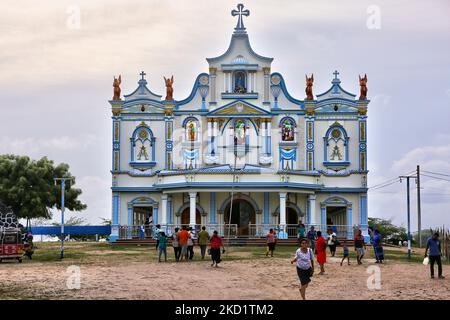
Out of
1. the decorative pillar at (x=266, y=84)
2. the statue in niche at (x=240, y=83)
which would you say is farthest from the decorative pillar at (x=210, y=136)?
the decorative pillar at (x=266, y=84)

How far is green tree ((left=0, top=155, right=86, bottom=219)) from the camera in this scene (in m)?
65.8

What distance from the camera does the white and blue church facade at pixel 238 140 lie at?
58.5 m

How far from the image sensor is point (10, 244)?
1566 inches

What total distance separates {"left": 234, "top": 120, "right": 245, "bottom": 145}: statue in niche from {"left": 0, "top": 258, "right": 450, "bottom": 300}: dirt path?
2114cm

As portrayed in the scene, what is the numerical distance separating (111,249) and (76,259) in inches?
366

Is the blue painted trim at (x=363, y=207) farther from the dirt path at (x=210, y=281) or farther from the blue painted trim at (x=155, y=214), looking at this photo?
the dirt path at (x=210, y=281)

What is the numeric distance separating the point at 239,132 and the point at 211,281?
29.6 m

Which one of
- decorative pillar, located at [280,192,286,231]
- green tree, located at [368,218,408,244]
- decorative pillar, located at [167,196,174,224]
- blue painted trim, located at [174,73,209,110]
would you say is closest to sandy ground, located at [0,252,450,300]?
decorative pillar, located at [280,192,286,231]

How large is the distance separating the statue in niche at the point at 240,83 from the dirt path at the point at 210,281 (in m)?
22.6

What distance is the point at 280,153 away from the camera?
58.8 meters

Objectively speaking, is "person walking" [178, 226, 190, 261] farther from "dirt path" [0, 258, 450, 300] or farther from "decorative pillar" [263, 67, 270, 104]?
"decorative pillar" [263, 67, 270, 104]

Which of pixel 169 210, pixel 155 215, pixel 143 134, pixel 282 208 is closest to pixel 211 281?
A: pixel 282 208
